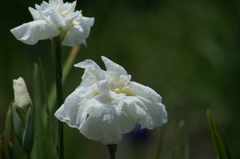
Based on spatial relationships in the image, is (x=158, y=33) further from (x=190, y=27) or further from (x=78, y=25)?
(x=78, y=25)

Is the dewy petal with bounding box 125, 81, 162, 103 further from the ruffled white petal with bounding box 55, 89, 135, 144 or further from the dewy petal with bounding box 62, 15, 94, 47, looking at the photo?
Result: the dewy petal with bounding box 62, 15, 94, 47

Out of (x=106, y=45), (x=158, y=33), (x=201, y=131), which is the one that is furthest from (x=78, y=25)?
(x=158, y=33)

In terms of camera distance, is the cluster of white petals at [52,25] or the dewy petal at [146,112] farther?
the cluster of white petals at [52,25]

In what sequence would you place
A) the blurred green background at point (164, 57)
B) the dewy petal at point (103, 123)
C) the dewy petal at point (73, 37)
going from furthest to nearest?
the blurred green background at point (164, 57), the dewy petal at point (73, 37), the dewy petal at point (103, 123)

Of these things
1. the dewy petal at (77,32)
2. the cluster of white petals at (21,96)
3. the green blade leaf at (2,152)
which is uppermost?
the dewy petal at (77,32)

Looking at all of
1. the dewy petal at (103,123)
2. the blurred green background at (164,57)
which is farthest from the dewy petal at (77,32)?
the blurred green background at (164,57)

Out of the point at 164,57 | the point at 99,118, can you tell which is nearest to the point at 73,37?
the point at 99,118

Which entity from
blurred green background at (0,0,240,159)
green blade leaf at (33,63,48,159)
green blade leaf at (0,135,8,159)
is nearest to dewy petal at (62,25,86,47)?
green blade leaf at (33,63,48,159)

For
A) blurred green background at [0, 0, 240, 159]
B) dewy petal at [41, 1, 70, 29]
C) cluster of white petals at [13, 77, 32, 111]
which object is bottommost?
blurred green background at [0, 0, 240, 159]

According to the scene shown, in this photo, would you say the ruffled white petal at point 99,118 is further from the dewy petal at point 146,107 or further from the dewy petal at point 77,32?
the dewy petal at point 77,32
